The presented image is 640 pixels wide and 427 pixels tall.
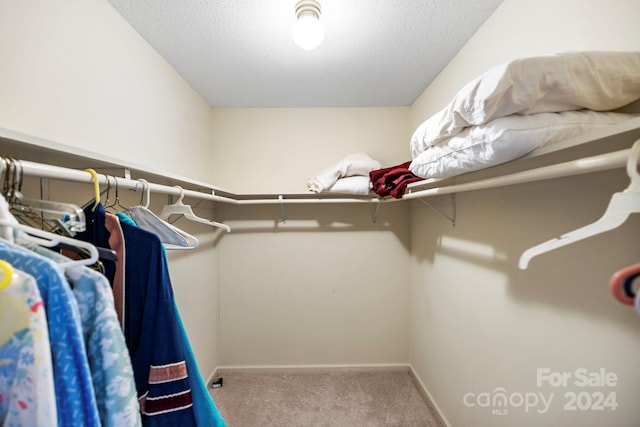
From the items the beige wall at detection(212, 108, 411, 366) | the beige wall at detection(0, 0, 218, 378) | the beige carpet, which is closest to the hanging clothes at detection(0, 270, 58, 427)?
the beige wall at detection(0, 0, 218, 378)

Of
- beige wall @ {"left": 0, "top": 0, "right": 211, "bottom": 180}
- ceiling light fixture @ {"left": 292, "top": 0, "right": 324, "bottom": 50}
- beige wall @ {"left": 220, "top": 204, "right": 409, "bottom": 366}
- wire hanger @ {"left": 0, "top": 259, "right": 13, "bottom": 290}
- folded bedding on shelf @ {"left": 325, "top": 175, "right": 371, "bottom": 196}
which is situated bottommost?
beige wall @ {"left": 220, "top": 204, "right": 409, "bottom": 366}


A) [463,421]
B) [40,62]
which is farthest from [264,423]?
[40,62]

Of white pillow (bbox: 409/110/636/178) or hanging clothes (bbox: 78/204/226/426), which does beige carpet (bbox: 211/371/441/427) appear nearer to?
hanging clothes (bbox: 78/204/226/426)

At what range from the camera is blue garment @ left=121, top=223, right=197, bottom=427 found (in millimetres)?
630

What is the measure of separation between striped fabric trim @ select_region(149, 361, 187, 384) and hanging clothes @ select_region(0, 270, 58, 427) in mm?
238

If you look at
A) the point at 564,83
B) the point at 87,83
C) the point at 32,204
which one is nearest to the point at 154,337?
the point at 32,204

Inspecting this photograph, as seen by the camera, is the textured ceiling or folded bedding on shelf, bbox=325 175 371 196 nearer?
the textured ceiling

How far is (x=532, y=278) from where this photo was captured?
3.16ft

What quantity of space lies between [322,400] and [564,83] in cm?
211

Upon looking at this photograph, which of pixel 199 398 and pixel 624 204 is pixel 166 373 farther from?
pixel 624 204

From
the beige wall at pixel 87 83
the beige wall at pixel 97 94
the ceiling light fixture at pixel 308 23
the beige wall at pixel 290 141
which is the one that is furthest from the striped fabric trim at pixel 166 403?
the beige wall at pixel 290 141

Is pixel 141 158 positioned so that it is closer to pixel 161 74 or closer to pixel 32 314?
pixel 161 74

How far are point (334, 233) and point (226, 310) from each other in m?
1.10

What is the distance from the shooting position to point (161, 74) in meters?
1.49
